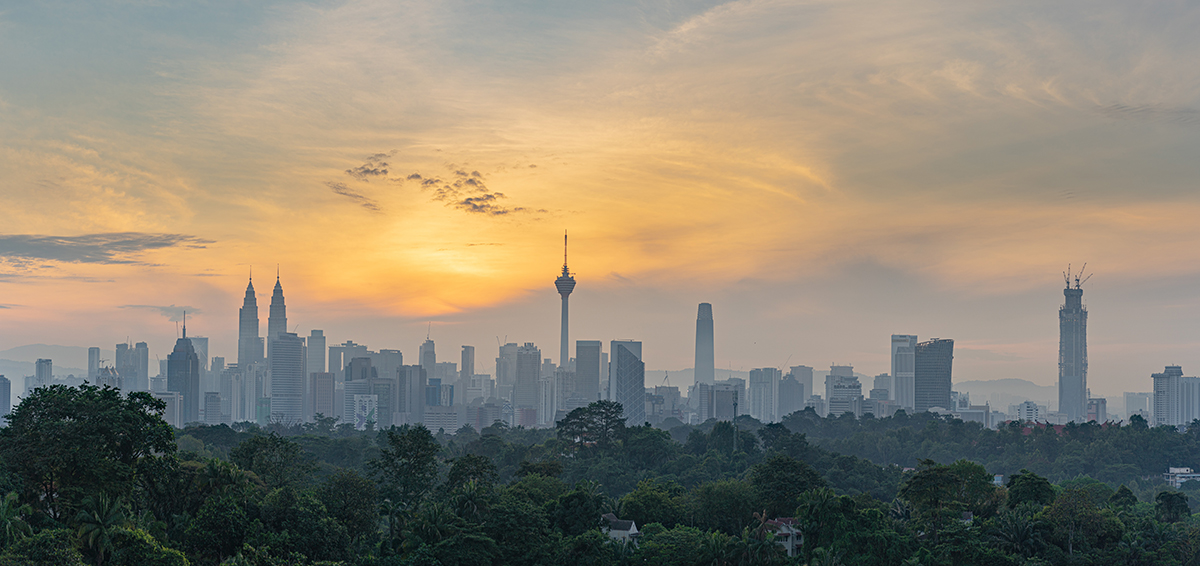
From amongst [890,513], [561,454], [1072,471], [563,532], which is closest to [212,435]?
[561,454]

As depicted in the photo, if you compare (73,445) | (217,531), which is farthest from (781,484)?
(73,445)

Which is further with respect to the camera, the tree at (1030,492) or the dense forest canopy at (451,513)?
the tree at (1030,492)

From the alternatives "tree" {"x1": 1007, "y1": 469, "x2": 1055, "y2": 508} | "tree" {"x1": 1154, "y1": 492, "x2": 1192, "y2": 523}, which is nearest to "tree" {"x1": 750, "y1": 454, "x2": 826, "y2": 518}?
"tree" {"x1": 1007, "y1": 469, "x2": 1055, "y2": 508}

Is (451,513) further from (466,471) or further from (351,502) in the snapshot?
(466,471)

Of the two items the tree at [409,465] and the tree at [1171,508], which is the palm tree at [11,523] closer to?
the tree at [409,465]

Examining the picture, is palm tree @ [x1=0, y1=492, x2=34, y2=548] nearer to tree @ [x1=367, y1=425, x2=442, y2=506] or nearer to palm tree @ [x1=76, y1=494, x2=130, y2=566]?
palm tree @ [x1=76, y1=494, x2=130, y2=566]

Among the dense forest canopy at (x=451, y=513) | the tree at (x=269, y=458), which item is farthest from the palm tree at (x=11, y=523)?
the tree at (x=269, y=458)
